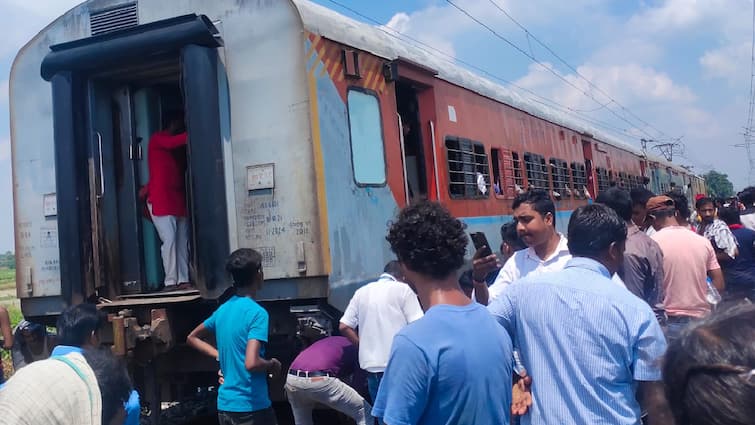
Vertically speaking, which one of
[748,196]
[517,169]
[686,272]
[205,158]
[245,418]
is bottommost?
[245,418]

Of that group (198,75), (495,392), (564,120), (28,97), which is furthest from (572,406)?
(564,120)

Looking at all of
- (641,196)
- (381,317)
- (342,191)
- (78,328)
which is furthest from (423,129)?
(78,328)

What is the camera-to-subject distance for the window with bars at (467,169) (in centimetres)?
682

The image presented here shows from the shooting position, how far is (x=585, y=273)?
244 centimetres

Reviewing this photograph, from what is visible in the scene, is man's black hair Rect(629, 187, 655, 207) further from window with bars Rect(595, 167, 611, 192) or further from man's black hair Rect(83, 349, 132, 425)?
window with bars Rect(595, 167, 611, 192)

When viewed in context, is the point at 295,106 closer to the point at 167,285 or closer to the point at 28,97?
the point at 167,285

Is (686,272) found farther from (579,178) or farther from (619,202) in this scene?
(579,178)

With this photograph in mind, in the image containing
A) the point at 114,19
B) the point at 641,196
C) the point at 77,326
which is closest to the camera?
the point at 77,326

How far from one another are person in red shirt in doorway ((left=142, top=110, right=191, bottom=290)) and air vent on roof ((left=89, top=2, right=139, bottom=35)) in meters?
0.86

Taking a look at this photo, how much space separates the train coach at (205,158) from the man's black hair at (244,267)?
0.89 meters

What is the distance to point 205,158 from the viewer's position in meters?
4.70

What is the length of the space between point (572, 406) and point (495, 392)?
349 millimetres

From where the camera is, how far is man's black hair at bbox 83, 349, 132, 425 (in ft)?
6.59

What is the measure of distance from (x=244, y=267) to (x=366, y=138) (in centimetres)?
198
